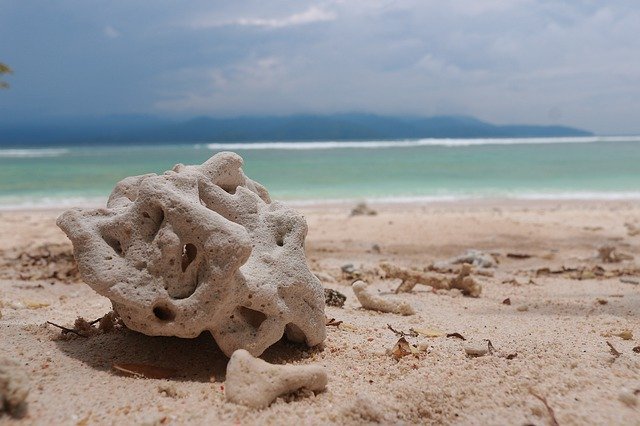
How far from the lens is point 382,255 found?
25.9ft

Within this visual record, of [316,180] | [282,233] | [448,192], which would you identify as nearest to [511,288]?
[282,233]

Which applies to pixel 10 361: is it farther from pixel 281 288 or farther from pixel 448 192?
pixel 448 192

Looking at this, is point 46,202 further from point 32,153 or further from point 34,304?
point 32,153

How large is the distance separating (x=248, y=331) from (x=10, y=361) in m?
1.10

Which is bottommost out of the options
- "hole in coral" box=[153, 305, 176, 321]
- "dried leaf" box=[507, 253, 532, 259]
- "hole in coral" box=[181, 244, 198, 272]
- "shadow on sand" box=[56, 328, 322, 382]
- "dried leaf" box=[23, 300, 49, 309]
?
"dried leaf" box=[507, 253, 532, 259]

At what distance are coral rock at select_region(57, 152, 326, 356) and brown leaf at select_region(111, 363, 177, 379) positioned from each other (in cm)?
18

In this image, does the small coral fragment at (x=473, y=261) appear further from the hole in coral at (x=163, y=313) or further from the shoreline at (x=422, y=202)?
the shoreline at (x=422, y=202)

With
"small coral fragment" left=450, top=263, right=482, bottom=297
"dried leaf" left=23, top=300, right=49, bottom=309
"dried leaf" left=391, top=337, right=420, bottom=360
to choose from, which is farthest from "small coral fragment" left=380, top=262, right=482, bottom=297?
"dried leaf" left=23, top=300, right=49, bottom=309

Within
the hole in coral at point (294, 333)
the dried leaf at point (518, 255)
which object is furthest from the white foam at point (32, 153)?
the hole in coral at point (294, 333)

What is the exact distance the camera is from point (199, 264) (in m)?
3.00

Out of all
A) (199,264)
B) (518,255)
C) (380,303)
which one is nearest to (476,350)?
(380,303)

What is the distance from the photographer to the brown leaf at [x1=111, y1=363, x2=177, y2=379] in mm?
2984

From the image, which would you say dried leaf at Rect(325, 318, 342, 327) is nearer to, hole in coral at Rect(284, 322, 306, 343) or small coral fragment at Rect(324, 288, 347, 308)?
hole in coral at Rect(284, 322, 306, 343)

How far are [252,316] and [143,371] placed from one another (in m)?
0.62
